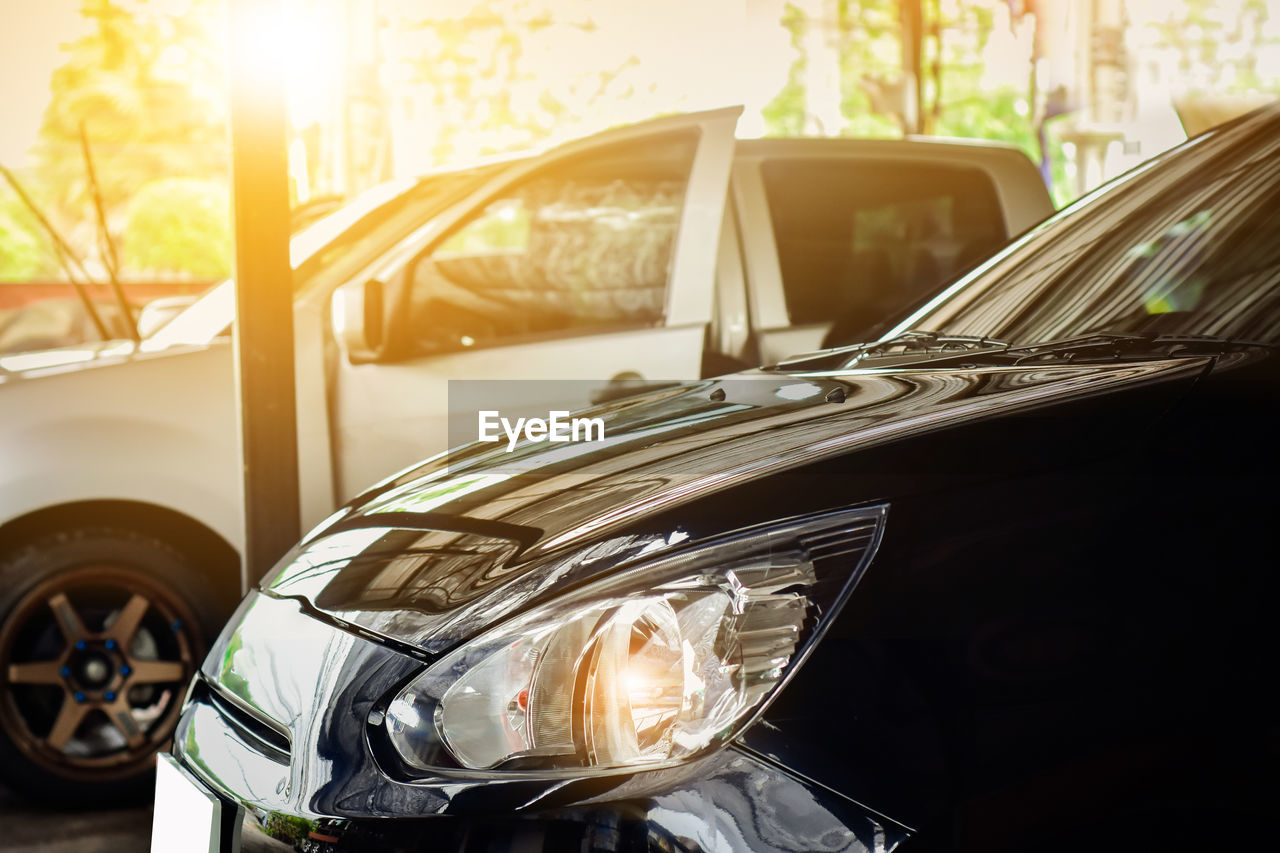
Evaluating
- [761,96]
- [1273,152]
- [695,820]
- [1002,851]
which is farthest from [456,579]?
[761,96]

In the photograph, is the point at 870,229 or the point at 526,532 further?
the point at 870,229

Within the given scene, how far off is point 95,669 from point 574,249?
1743mm

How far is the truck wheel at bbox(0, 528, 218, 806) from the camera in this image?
3.30 m

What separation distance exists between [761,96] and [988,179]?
10.3 ft

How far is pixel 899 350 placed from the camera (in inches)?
85.7

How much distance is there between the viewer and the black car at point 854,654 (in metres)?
1.22

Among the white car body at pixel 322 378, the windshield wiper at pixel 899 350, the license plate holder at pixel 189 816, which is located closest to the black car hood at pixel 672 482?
the windshield wiper at pixel 899 350

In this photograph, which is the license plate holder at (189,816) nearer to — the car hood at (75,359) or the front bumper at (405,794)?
the front bumper at (405,794)

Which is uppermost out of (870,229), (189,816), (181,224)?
(181,224)

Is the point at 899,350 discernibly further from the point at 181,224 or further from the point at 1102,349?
the point at 181,224

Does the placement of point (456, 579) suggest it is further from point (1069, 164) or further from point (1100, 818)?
point (1069, 164)

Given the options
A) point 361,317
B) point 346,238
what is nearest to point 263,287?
point 361,317

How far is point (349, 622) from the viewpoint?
1608 millimetres

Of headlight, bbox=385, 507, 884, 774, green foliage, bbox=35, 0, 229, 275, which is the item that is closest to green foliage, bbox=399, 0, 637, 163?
green foliage, bbox=35, 0, 229, 275
